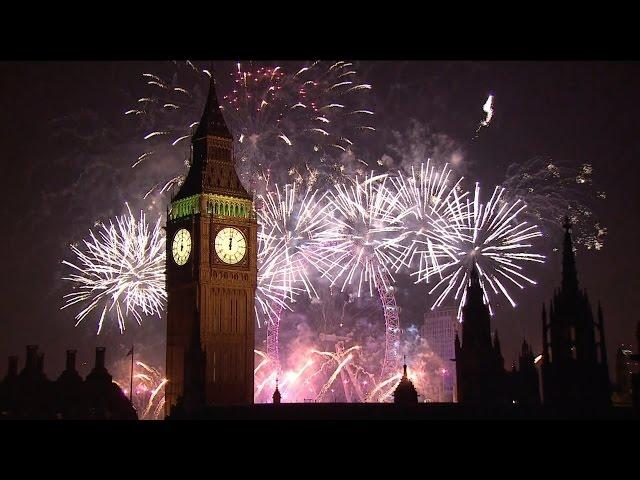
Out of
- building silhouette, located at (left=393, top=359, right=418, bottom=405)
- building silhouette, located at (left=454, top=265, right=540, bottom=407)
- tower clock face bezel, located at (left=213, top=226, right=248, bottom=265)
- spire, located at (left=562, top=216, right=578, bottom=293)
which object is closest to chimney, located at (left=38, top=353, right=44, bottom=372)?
tower clock face bezel, located at (left=213, top=226, right=248, bottom=265)

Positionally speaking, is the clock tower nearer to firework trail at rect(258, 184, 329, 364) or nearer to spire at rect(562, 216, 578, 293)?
firework trail at rect(258, 184, 329, 364)

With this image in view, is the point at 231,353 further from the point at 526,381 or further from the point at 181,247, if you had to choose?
the point at 526,381

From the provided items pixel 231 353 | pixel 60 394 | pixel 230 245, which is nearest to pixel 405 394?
pixel 231 353

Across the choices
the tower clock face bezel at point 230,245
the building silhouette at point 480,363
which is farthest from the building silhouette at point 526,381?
the tower clock face bezel at point 230,245

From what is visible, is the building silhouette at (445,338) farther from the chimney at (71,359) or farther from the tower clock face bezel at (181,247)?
the chimney at (71,359)

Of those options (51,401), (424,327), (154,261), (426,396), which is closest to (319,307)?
(426,396)

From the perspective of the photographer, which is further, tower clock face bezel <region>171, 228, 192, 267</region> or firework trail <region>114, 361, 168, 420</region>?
firework trail <region>114, 361, 168, 420</region>

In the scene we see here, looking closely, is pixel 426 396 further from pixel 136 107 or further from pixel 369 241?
pixel 136 107
